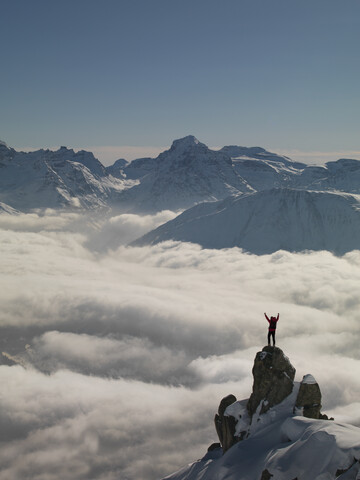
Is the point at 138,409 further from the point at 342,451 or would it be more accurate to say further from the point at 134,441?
the point at 342,451

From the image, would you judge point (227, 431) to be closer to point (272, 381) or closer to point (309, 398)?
point (272, 381)

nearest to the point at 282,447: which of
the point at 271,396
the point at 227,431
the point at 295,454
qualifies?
the point at 295,454

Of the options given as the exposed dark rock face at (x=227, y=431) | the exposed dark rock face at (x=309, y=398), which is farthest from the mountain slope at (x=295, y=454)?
the exposed dark rock face at (x=227, y=431)

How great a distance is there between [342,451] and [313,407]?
1058 centimetres

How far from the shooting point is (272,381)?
39219 millimetres

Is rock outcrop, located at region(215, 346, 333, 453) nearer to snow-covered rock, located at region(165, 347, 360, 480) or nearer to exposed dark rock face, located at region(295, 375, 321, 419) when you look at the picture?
exposed dark rock face, located at region(295, 375, 321, 419)

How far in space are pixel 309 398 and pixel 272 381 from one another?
13.9 feet

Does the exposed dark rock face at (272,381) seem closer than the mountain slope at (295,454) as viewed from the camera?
No

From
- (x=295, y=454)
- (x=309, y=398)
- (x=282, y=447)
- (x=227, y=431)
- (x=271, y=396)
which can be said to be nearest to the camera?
(x=295, y=454)

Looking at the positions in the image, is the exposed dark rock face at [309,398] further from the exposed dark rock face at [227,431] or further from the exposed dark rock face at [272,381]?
the exposed dark rock face at [227,431]

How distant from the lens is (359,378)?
545 feet

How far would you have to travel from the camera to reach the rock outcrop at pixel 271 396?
37.7 metres

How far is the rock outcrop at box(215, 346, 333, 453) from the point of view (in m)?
37.7

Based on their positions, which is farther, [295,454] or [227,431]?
[227,431]
